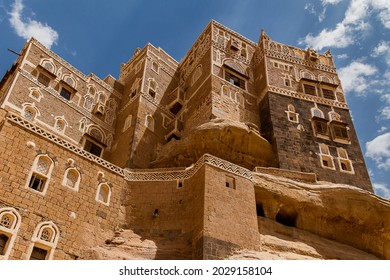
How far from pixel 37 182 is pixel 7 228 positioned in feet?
7.54

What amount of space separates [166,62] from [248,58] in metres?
5.93

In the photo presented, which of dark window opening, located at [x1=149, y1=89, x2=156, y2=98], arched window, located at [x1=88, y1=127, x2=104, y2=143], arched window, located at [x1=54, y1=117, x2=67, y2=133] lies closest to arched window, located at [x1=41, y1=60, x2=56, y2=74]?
arched window, located at [x1=54, y1=117, x2=67, y2=133]

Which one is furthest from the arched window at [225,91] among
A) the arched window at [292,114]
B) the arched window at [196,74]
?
the arched window at [292,114]

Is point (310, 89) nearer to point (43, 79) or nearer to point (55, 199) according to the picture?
point (43, 79)

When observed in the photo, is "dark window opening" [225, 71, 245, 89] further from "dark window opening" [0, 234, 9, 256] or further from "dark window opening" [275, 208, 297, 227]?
"dark window opening" [0, 234, 9, 256]

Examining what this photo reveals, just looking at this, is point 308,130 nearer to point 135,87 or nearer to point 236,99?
point 236,99

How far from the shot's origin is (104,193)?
17688 millimetres

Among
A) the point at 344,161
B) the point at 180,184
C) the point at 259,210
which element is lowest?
the point at 259,210

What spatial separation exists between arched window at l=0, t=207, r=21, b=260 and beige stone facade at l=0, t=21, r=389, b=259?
1.4 inches

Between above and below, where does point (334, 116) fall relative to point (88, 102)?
below

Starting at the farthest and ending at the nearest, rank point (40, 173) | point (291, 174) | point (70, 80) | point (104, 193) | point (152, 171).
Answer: point (70, 80) < point (291, 174) < point (152, 171) < point (104, 193) < point (40, 173)

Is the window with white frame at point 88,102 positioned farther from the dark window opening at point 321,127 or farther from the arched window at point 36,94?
the dark window opening at point 321,127

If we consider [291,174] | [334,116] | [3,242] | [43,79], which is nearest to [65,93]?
[43,79]

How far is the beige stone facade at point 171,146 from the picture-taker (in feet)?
50.3
